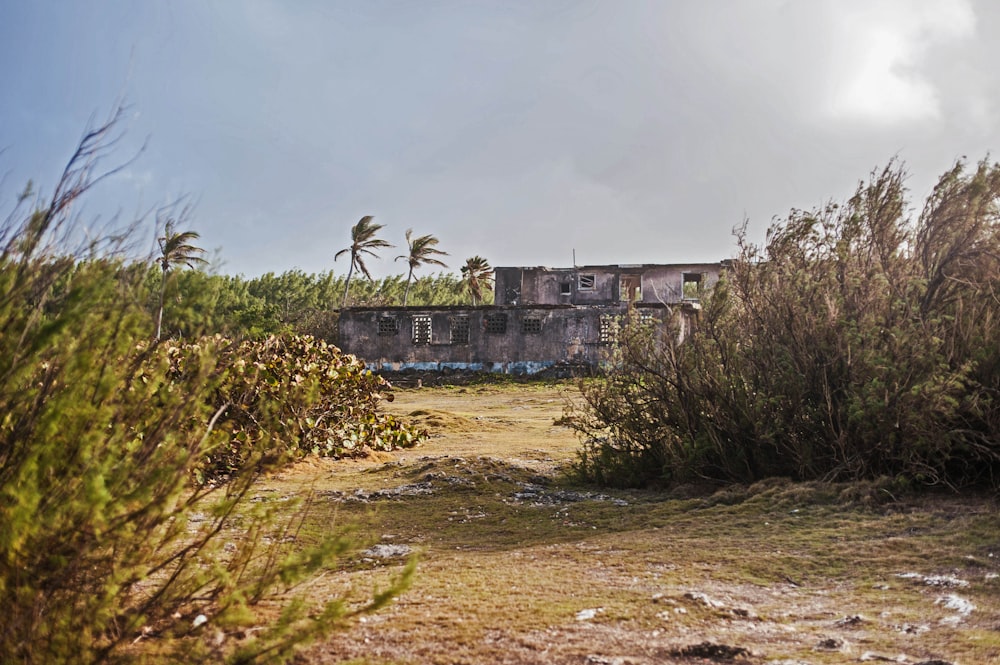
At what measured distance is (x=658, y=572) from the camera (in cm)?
470

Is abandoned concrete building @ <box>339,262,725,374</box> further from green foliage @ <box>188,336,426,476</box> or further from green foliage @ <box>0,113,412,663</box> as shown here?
green foliage @ <box>0,113,412,663</box>

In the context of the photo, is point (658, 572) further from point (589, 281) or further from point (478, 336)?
point (589, 281)

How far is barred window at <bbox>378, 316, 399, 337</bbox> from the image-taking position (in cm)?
2980

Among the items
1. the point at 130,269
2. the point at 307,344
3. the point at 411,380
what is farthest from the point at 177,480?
the point at 411,380

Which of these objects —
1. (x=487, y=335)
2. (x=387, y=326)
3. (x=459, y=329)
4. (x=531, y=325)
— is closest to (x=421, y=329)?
(x=387, y=326)

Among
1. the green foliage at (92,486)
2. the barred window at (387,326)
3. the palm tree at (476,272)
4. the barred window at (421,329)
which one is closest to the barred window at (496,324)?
the barred window at (421,329)

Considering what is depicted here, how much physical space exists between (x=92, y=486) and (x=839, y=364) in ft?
19.5

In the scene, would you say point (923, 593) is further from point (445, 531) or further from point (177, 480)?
point (177, 480)

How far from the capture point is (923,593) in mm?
4375

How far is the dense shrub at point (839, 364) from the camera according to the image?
20.9 feet

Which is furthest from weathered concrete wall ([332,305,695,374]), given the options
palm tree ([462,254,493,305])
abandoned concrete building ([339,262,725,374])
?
palm tree ([462,254,493,305])

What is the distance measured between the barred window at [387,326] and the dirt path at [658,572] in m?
21.5

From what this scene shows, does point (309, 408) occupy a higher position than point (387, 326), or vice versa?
point (387, 326)

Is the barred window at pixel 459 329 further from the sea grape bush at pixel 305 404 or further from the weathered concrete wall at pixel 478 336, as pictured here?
the sea grape bush at pixel 305 404
